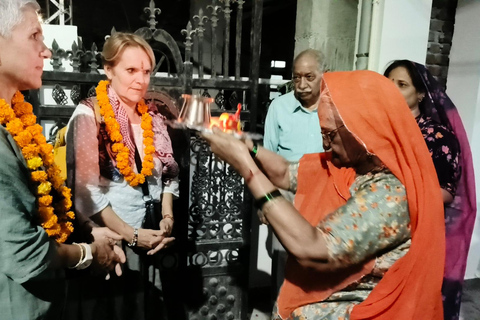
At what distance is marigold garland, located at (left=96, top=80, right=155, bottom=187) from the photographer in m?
2.30

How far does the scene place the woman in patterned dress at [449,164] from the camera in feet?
8.20

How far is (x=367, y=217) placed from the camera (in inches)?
56.1

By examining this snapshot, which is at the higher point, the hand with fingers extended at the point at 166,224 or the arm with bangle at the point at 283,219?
the arm with bangle at the point at 283,219

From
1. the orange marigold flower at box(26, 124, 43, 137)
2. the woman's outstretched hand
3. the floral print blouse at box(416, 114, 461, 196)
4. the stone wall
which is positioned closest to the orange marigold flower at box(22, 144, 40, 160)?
the orange marigold flower at box(26, 124, 43, 137)

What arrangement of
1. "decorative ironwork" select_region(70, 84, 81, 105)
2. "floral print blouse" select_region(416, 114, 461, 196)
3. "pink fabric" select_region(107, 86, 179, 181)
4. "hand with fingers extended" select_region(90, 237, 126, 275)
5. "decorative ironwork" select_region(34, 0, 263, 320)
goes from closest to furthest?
"hand with fingers extended" select_region(90, 237, 126, 275), "pink fabric" select_region(107, 86, 179, 181), "floral print blouse" select_region(416, 114, 461, 196), "decorative ironwork" select_region(70, 84, 81, 105), "decorative ironwork" select_region(34, 0, 263, 320)

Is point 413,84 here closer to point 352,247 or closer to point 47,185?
point 352,247

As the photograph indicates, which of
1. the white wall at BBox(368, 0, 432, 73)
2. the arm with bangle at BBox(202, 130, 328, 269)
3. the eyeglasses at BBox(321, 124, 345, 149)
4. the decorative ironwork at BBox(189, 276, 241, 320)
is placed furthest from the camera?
the white wall at BBox(368, 0, 432, 73)

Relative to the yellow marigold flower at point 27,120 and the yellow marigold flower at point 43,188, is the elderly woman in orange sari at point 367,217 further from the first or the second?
the yellow marigold flower at point 27,120

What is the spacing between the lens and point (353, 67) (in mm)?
3781

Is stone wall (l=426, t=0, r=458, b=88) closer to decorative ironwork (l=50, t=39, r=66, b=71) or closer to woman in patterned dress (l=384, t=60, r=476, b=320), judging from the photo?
woman in patterned dress (l=384, t=60, r=476, b=320)

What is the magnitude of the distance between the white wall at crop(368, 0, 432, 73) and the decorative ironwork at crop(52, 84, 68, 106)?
271cm

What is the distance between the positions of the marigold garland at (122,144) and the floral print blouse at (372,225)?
134 cm

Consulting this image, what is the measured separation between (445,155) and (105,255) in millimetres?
2243

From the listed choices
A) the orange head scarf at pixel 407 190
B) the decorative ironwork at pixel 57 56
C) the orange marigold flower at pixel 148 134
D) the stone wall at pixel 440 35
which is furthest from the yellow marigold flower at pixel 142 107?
the stone wall at pixel 440 35
